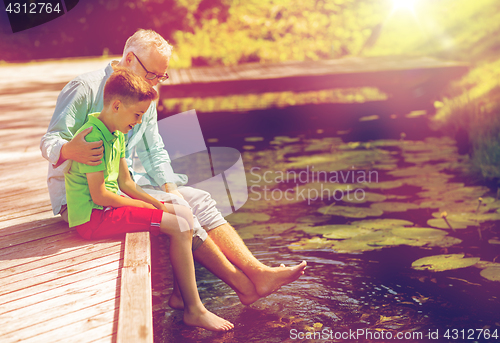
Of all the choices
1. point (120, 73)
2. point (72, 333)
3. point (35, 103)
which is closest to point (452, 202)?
point (120, 73)

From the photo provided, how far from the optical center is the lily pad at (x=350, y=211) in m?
3.62

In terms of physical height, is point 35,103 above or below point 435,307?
above

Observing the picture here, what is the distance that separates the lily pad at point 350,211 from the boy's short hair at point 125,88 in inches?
80.0

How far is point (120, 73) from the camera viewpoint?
193cm

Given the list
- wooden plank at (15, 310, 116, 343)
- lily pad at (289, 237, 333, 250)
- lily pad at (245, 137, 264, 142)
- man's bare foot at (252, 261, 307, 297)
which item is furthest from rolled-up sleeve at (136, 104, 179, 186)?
lily pad at (245, 137, 264, 142)

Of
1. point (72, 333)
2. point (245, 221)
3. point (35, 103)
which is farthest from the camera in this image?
point (35, 103)

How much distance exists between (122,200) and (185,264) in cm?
33

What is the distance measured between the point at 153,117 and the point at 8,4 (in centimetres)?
1216

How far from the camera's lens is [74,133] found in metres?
2.18

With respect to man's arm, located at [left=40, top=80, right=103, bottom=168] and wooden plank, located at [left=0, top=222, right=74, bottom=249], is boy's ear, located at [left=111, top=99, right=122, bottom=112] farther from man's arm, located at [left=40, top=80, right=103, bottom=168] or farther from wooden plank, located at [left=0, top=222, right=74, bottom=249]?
wooden plank, located at [left=0, top=222, right=74, bottom=249]

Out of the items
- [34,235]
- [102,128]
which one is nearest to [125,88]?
[102,128]

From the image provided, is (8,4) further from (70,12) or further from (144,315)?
(144,315)

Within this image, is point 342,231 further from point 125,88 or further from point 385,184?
point 125,88

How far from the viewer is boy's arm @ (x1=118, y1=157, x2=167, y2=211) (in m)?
2.15
